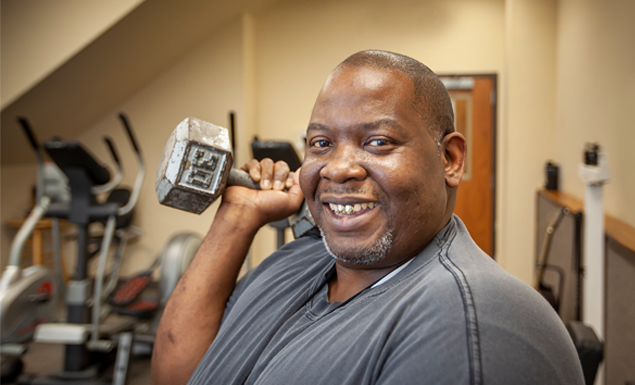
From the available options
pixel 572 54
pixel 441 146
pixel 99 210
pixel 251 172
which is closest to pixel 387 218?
pixel 441 146

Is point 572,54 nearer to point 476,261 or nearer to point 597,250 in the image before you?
point 597,250

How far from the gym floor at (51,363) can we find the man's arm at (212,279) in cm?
159

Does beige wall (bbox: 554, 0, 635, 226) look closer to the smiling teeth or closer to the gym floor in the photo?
the smiling teeth

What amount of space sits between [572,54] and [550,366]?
3344 mm

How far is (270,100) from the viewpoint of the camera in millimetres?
4055

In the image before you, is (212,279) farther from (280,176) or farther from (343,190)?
(343,190)

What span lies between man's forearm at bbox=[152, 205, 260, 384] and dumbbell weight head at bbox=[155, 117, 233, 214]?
0.32 ft

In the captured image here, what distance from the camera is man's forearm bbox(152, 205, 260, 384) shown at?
1.01 m

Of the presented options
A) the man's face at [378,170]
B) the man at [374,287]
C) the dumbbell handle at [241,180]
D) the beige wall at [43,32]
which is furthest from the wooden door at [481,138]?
the man's face at [378,170]

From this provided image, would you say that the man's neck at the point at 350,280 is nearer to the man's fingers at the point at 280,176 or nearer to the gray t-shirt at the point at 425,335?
the gray t-shirt at the point at 425,335

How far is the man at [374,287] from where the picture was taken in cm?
56

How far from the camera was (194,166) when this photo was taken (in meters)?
0.98

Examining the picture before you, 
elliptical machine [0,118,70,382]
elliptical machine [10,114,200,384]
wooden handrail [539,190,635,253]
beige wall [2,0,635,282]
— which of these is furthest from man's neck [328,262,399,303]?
beige wall [2,0,635,282]

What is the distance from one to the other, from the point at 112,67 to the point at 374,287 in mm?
3466
